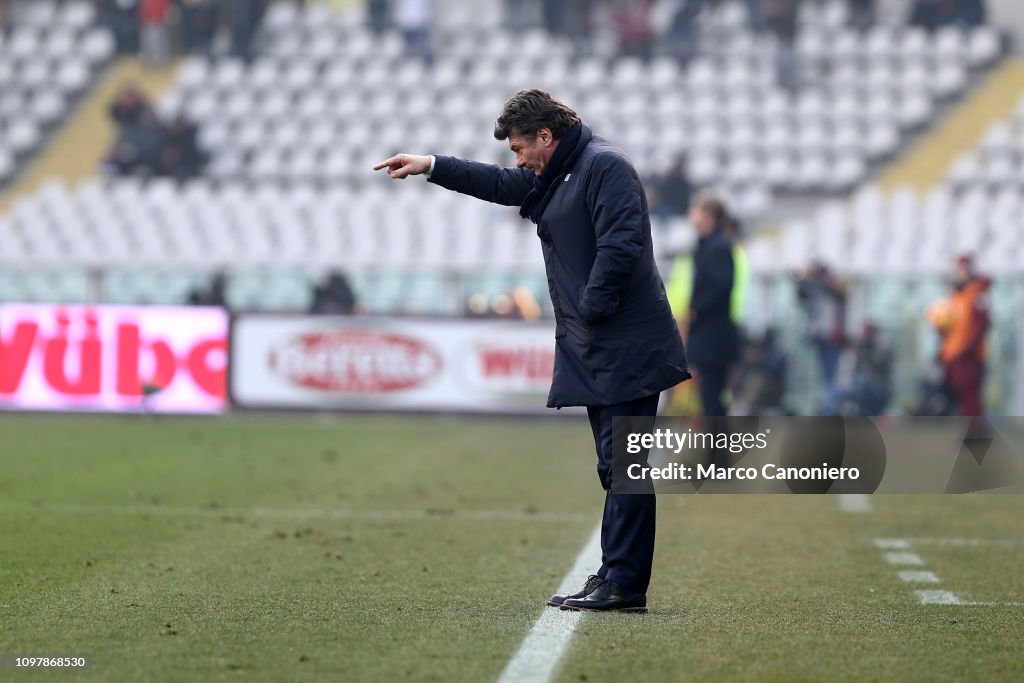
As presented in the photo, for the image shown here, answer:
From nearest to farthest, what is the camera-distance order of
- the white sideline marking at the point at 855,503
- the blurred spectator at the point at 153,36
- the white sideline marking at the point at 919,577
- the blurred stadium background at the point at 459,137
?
the white sideline marking at the point at 919,577, the white sideline marking at the point at 855,503, the blurred stadium background at the point at 459,137, the blurred spectator at the point at 153,36

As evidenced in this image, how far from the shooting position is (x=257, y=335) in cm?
1820

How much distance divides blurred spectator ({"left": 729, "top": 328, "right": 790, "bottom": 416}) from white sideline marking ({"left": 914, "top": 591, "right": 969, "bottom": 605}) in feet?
38.4

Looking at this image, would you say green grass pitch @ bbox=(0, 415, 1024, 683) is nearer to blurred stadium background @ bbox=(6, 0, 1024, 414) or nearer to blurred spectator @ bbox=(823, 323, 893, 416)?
blurred spectator @ bbox=(823, 323, 893, 416)

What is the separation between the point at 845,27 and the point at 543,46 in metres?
4.93

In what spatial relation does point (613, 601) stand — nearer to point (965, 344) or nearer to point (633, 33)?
point (965, 344)

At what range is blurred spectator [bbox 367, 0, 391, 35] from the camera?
2850cm

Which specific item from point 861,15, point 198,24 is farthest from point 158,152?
point 861,15

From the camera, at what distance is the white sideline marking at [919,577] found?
7.15 metres

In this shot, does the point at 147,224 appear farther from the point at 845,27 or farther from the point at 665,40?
the point at 845,27

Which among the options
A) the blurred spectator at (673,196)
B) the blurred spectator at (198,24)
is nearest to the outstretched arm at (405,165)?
the blurred spectator at (673,196)

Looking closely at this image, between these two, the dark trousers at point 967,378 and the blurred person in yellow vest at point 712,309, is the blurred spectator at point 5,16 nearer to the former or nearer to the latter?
the dark trousers at point 967,378

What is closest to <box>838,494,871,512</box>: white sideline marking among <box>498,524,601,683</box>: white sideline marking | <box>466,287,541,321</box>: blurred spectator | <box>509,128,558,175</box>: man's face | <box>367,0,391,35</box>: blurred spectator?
<box>498,524,601,683</box>: white sideline marking

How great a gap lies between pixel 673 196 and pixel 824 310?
14.6 feet
